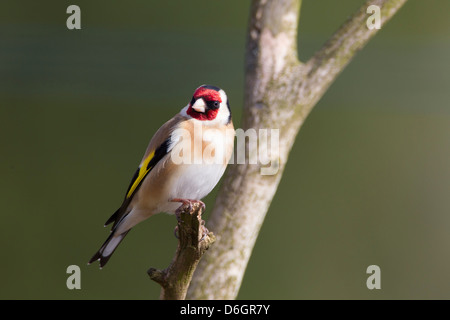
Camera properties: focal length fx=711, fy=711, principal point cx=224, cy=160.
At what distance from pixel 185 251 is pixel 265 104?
1.96ft

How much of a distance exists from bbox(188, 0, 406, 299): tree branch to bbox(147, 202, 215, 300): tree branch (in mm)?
316

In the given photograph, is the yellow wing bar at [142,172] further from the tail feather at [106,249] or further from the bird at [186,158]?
the tail feather at [106,249]

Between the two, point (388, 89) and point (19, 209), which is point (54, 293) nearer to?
point (19, 209)

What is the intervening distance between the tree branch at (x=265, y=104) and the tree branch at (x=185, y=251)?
0.32m

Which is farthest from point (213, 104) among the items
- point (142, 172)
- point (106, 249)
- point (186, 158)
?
point (106, 249)

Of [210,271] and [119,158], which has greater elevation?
[119,158]

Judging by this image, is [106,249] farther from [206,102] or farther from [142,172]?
[206,102]

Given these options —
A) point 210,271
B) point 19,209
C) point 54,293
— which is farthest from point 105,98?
point 210,271

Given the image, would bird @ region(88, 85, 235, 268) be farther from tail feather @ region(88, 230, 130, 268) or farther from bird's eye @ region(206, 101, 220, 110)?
tail feather @ region(88, 230, 130, 268)

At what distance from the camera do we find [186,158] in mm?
1532

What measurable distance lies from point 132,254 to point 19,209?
2.48ft

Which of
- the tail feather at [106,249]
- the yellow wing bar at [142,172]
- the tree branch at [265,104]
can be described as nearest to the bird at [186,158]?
the yellow wing bar at [142,172]

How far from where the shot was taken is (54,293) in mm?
4016

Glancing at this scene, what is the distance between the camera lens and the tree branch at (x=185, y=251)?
1.46m
